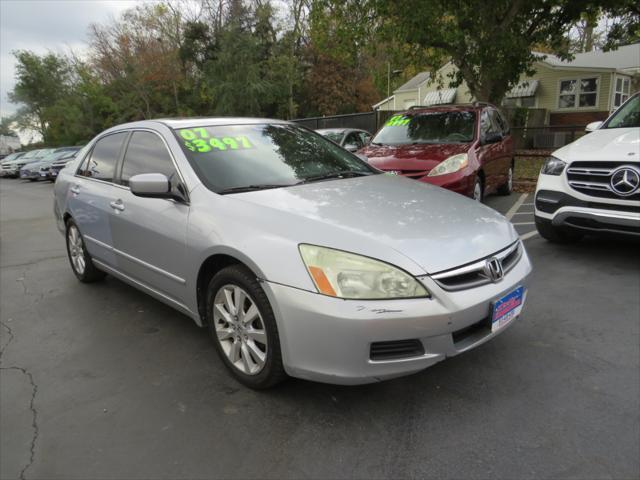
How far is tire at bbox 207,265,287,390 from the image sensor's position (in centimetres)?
254

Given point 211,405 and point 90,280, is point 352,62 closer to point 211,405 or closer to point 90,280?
point 90,280

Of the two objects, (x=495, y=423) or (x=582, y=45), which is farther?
(x=582, y=45)

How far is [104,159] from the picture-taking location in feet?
14.2

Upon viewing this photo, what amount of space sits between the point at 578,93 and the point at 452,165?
20.8 metres

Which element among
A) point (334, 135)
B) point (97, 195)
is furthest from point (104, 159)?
point (334, 135)

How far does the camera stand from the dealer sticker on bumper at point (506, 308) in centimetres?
254

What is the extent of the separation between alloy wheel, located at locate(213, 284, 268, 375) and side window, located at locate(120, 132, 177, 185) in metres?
0.97

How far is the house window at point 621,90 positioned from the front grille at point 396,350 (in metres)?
25.2

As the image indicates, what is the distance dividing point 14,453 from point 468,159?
5.78 metres

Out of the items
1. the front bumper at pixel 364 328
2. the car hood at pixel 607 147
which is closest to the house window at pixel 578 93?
the car hood at pixel 607 147

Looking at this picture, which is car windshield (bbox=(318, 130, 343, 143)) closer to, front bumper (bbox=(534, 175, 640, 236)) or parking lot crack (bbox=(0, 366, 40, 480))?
front bumper (bbox=(534, 175, 640, 236))

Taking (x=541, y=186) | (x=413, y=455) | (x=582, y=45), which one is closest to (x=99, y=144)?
(x=413, y=455)

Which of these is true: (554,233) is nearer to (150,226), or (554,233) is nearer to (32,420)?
(150,226)

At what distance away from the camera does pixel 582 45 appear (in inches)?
1599
